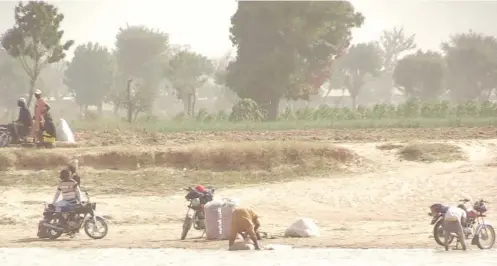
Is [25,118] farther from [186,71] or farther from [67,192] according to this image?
[186,71]

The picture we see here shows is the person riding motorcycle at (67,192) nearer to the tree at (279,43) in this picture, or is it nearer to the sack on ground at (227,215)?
the sack on ground at (227,215)

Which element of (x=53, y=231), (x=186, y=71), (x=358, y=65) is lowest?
(x=53, y=231)

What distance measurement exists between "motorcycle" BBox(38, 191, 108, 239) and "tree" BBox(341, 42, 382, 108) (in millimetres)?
104689

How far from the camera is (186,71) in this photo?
3762 inches

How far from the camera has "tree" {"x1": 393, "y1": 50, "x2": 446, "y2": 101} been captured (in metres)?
99.5

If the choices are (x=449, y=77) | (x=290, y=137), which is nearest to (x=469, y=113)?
(x=290, y=137)

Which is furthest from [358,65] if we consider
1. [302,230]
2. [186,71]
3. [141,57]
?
[302,230]

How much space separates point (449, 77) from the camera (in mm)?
104688

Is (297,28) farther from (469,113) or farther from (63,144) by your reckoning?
(63,144)

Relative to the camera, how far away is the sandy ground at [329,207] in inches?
667

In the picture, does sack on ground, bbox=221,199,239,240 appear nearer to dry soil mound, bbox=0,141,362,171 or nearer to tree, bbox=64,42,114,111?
dry soil mound, bbox=0,141,362,171

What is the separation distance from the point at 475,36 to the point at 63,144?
297 ft

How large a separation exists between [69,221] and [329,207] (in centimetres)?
788

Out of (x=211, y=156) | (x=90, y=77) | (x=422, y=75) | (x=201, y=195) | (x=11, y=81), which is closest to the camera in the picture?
(x=201, y=195)
